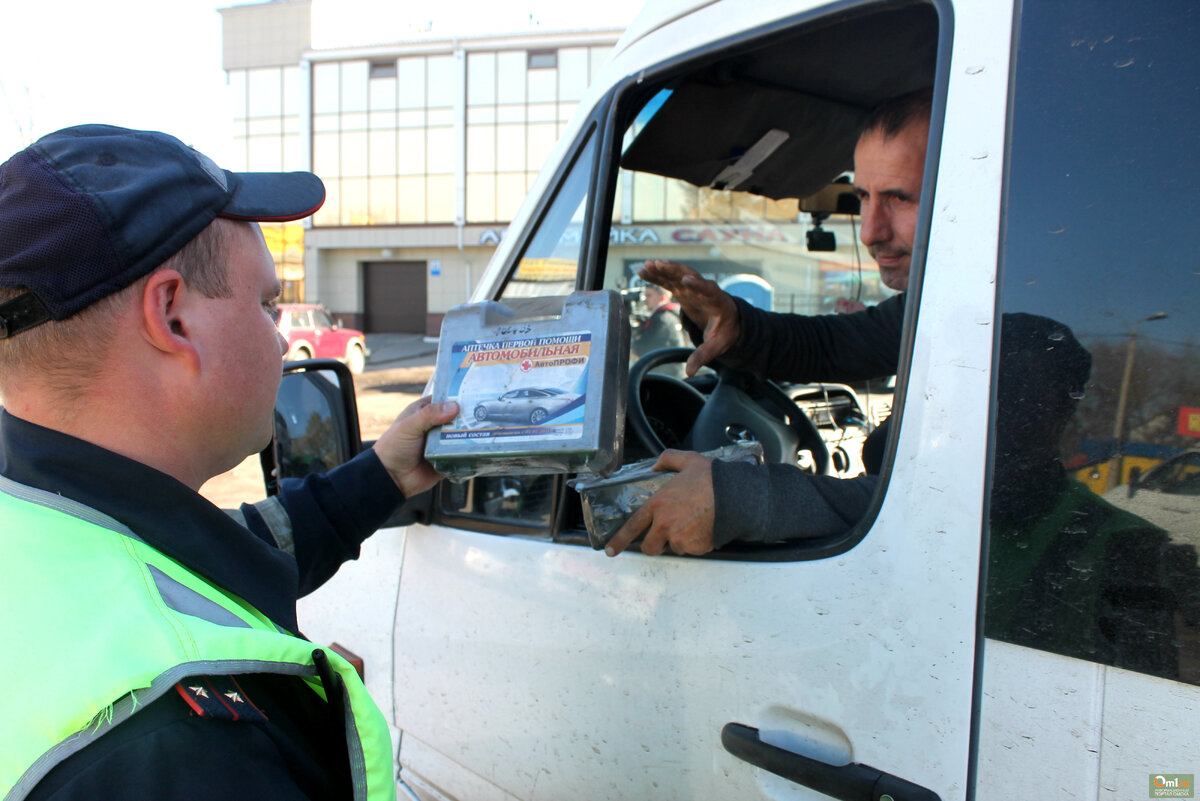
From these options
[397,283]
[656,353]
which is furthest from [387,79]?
[656,353]

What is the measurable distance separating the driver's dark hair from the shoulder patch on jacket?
1.52 meters

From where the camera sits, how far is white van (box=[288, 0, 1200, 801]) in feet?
2.90

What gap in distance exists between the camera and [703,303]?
2004 mm

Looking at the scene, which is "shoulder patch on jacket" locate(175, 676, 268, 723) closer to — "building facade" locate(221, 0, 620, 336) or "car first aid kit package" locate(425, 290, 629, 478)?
"car first aid kit package" locate(425, 290, 629, 478)

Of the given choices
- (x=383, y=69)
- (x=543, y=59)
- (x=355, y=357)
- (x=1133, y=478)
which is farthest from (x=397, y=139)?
(x=1133, y=478)

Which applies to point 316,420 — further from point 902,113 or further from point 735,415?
point 902,113

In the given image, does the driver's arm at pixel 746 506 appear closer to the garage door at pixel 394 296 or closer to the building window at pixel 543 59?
the building window at pixel 543 59

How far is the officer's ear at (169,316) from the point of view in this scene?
2.92 ft

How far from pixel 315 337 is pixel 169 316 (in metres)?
19.5

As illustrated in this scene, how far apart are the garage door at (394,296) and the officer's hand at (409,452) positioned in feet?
107

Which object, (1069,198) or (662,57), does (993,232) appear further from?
(662,57)

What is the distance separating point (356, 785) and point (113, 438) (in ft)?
1.58

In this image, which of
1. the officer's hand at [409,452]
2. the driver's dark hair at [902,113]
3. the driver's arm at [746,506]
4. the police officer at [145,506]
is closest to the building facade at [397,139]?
the driver's dark hair at [902,113]

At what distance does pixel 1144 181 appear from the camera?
0.89m
